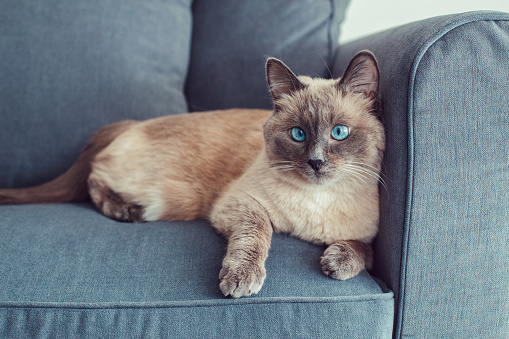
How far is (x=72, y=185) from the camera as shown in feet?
5.59

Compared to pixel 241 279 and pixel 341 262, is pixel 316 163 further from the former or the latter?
pixel 241 279

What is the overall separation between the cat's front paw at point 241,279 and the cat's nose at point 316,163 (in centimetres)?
34

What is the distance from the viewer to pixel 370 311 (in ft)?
3.29

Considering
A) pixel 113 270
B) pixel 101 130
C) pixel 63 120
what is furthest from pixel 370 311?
pixel 63 120

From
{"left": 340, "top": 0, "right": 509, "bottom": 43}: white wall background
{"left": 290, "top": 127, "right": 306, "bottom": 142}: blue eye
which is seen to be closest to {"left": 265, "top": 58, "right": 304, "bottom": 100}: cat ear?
{"left": 290, "top": 127, "right": 306, "bottom": 142}: blue eye

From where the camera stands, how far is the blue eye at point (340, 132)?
121 centimetres

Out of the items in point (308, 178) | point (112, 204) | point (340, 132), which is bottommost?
point (112, 204)

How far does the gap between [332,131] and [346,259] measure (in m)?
0.40

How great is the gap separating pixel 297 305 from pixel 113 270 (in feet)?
1.74

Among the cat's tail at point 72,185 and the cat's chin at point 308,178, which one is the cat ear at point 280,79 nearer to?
the cat's chin at point 308,178

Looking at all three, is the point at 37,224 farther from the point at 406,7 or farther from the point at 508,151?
the point at 406,7

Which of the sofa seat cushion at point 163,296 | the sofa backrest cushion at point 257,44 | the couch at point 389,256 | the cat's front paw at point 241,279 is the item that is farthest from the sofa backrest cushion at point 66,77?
the cat's front paw at point 241,279

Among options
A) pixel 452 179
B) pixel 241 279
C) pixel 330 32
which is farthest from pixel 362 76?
pixel 330 32

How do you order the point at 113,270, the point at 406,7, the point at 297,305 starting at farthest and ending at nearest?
the point at 406,7, the point at 113,270, the point at 297,305
